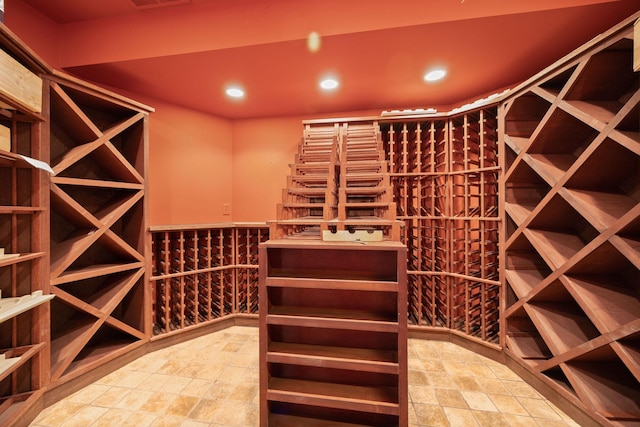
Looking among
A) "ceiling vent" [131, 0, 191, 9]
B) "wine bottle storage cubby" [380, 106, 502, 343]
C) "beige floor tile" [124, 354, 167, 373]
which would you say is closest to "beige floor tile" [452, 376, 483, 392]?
"wine bottle storage cubby" [380, 106, 502, 343]

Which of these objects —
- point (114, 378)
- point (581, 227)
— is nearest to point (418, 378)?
point (581, 227)

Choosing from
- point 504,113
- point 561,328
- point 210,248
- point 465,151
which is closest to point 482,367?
point 561,328

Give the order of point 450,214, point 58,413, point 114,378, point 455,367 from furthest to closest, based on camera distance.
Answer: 1. point 450,214
2. point 455,367
3. point 114,378
4. point 58,413

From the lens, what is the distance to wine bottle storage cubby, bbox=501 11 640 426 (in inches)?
49.4

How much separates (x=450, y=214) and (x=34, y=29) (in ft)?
12.4

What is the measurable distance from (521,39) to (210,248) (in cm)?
312

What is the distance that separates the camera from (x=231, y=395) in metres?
1.61

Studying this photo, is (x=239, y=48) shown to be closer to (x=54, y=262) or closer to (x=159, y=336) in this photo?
(x=54, y=262)

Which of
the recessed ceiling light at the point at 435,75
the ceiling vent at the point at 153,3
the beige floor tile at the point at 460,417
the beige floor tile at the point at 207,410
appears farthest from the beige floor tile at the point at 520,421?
the ceiling vent at the point at 153,3

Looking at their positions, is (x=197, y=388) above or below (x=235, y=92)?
below

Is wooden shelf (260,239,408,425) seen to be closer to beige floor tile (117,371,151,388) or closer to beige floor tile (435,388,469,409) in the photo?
beige floor tile (435,388,469,409)

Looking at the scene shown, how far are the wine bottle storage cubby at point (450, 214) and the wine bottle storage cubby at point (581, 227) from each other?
193 mm

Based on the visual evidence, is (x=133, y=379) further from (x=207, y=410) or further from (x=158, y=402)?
(x=207, y=410)

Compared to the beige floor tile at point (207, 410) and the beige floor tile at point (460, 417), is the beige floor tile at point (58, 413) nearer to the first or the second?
the beige floor tile at point (207, 410)
